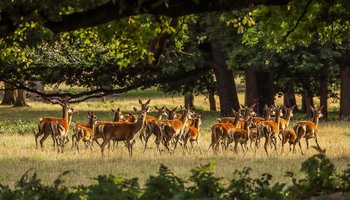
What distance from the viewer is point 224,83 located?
4097cm

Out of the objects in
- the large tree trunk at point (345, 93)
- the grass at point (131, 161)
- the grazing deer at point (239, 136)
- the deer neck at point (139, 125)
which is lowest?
the grass at point (131, 161)

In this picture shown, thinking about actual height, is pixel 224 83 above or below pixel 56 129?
above

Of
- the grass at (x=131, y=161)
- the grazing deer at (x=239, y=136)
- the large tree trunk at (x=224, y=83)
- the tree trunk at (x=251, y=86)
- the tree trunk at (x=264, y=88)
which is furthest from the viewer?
the tree trunk at (x=251, y=86)

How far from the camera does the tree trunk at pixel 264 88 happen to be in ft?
133

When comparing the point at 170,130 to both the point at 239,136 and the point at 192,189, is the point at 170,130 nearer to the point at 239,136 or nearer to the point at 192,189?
the point at 239,136

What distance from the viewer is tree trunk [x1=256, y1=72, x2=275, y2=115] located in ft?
133

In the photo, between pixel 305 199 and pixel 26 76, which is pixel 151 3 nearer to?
pixel 305 199

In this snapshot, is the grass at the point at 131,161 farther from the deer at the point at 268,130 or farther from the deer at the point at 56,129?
the deer at the point at 268,130

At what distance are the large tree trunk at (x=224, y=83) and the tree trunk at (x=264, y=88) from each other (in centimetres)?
105

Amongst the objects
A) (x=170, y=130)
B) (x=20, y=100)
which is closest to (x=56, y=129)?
(x=170, y=130)

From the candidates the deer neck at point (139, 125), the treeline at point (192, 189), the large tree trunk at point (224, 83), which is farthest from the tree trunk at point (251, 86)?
the treeline at point (192, 189)

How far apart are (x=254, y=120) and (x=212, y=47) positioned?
15.7m

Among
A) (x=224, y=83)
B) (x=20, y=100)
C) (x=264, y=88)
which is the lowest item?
(x=264, y=88)

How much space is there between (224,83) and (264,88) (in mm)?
1733
